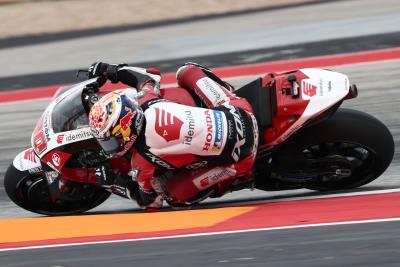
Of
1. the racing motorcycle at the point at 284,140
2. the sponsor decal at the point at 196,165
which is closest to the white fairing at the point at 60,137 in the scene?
the racing motorcycle at the point at 284,140

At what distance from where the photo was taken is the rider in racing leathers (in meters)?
5.84

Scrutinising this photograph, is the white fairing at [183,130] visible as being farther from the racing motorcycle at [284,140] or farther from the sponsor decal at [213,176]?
the racing motorcycle at [284,140]

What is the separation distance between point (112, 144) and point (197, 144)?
0.54m

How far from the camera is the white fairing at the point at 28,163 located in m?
6.54

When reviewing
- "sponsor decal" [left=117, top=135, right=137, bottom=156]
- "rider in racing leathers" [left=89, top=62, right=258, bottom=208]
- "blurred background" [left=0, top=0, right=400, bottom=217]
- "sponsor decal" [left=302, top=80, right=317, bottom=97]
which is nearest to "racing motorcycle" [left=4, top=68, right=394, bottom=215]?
"sponsor decal" [left=302, top=80, right=317, bottom=97]

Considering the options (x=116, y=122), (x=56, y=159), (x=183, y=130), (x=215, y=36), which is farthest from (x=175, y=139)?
(x=215, y=36)

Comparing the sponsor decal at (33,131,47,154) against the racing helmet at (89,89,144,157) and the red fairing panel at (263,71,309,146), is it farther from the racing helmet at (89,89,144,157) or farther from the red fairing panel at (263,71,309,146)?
the red fairing panel at (263,71,309,146)

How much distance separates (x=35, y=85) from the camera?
11500 millimetres

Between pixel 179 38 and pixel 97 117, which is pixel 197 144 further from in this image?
pixel 179 38

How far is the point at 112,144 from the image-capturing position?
5848mm

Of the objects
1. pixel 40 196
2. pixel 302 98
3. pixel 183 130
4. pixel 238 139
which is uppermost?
pixel 302 98

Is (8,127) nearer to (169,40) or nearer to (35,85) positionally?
(35,85)

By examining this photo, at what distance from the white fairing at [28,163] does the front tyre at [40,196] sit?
0.03 m

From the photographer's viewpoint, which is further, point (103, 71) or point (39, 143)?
point (103, 71)
